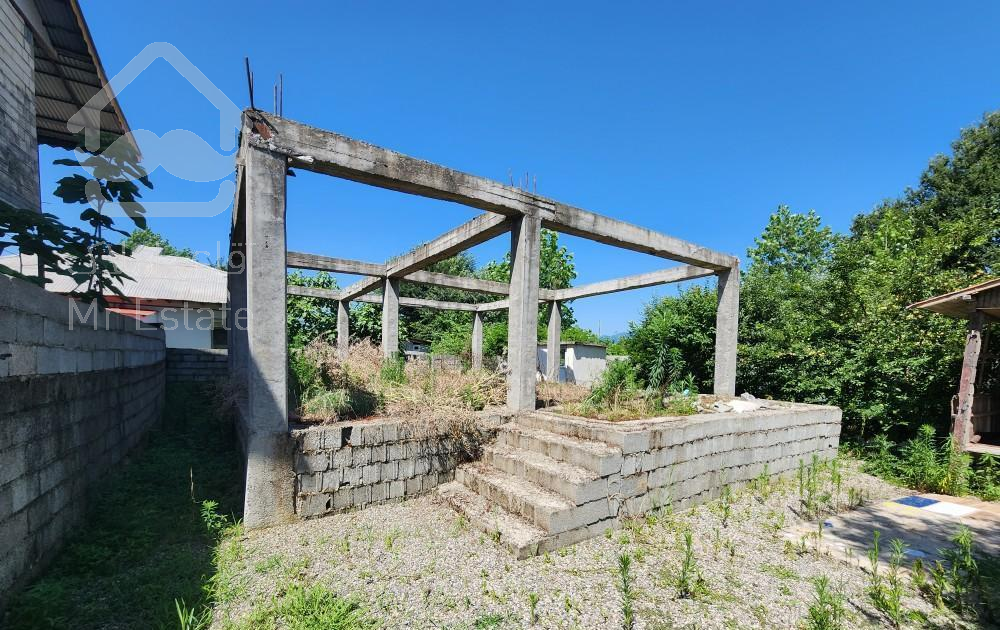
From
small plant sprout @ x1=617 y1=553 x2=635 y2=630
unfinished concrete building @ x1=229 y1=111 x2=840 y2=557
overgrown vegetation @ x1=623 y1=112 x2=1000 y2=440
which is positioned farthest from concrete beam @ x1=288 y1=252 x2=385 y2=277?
small plant sprout @ x1=617 y1=553 x2=635 y2=630

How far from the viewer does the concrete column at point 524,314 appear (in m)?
5.20

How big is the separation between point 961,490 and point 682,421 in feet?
11.9

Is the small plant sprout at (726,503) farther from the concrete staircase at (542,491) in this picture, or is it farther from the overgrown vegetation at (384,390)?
the overgrown vegetation at (384,390)

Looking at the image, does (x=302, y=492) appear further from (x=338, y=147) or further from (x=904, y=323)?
(x=904, y=323)

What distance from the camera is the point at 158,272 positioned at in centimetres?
1255

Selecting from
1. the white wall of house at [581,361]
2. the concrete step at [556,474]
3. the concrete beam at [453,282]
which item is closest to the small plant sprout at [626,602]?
the concrete step at [556,474]

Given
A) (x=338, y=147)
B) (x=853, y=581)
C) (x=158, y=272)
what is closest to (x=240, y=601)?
(x=338, y=147)

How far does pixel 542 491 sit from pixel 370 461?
5.75 ft

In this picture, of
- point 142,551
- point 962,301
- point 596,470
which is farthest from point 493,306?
point 142,551

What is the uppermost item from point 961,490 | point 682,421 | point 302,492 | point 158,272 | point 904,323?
point 158,272

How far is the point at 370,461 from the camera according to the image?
410 centimetres

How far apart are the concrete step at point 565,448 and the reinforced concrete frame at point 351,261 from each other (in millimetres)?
461

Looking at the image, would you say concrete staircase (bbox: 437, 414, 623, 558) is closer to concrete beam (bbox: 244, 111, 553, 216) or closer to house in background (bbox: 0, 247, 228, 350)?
concrete beam (bbox: 244, 111, 553, 216)

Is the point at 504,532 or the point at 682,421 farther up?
the point at 682,421
